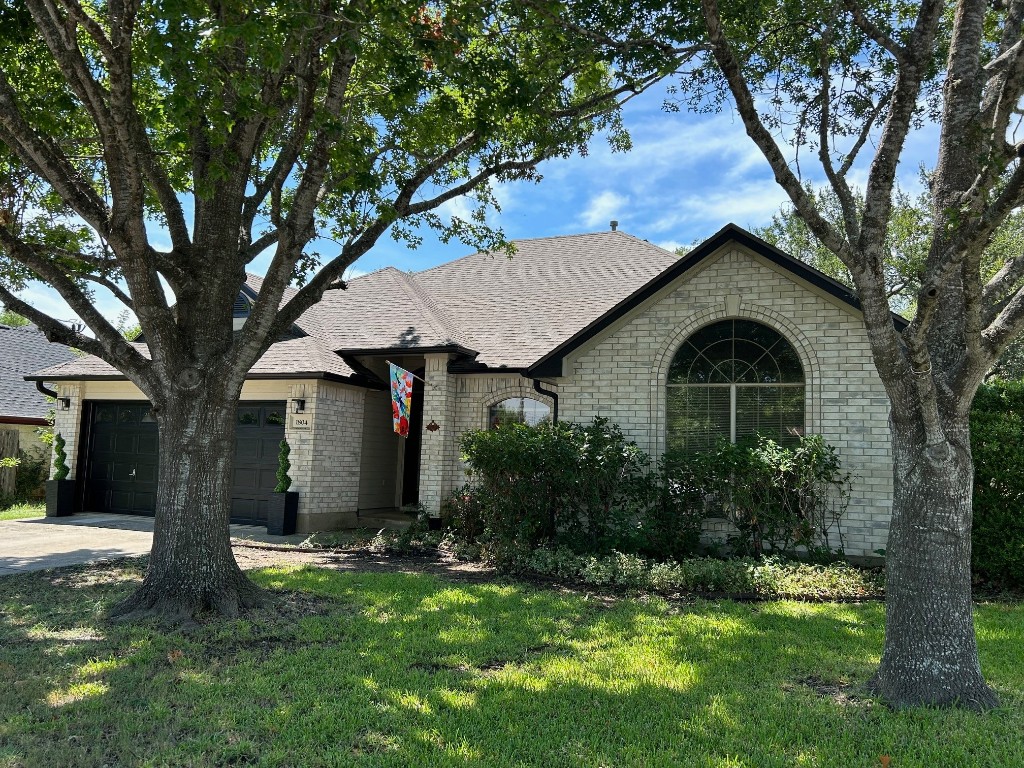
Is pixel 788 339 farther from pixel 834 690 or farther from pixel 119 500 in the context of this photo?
pixel 119 500

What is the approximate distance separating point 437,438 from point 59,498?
30.1ft

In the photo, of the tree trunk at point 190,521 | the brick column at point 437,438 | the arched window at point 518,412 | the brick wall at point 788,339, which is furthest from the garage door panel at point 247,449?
the tree trunk at point 190,521

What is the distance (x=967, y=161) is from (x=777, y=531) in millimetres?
5799

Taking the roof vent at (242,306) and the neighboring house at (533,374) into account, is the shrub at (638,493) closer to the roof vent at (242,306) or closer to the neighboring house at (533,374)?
the neighboring house at (533,374)

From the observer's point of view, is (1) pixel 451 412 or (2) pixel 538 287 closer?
(1) pixel 451 412

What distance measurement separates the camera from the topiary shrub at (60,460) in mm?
15281

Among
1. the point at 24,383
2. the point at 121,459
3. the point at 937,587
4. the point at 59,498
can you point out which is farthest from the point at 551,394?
the point at 24,383

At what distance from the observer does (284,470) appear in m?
12.9

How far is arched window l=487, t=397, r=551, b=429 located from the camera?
12.9m

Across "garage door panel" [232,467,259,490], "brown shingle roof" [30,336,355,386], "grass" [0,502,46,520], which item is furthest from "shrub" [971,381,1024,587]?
"grass" [0,502,46,520]

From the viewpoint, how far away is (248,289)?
15180mm

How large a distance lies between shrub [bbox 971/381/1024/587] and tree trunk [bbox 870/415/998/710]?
15.3ft

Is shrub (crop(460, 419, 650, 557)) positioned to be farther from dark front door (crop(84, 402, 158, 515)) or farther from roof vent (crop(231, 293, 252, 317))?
dark front door (crop(84, 402, 158, 515))

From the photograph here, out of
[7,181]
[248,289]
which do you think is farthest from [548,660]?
[248,289]
